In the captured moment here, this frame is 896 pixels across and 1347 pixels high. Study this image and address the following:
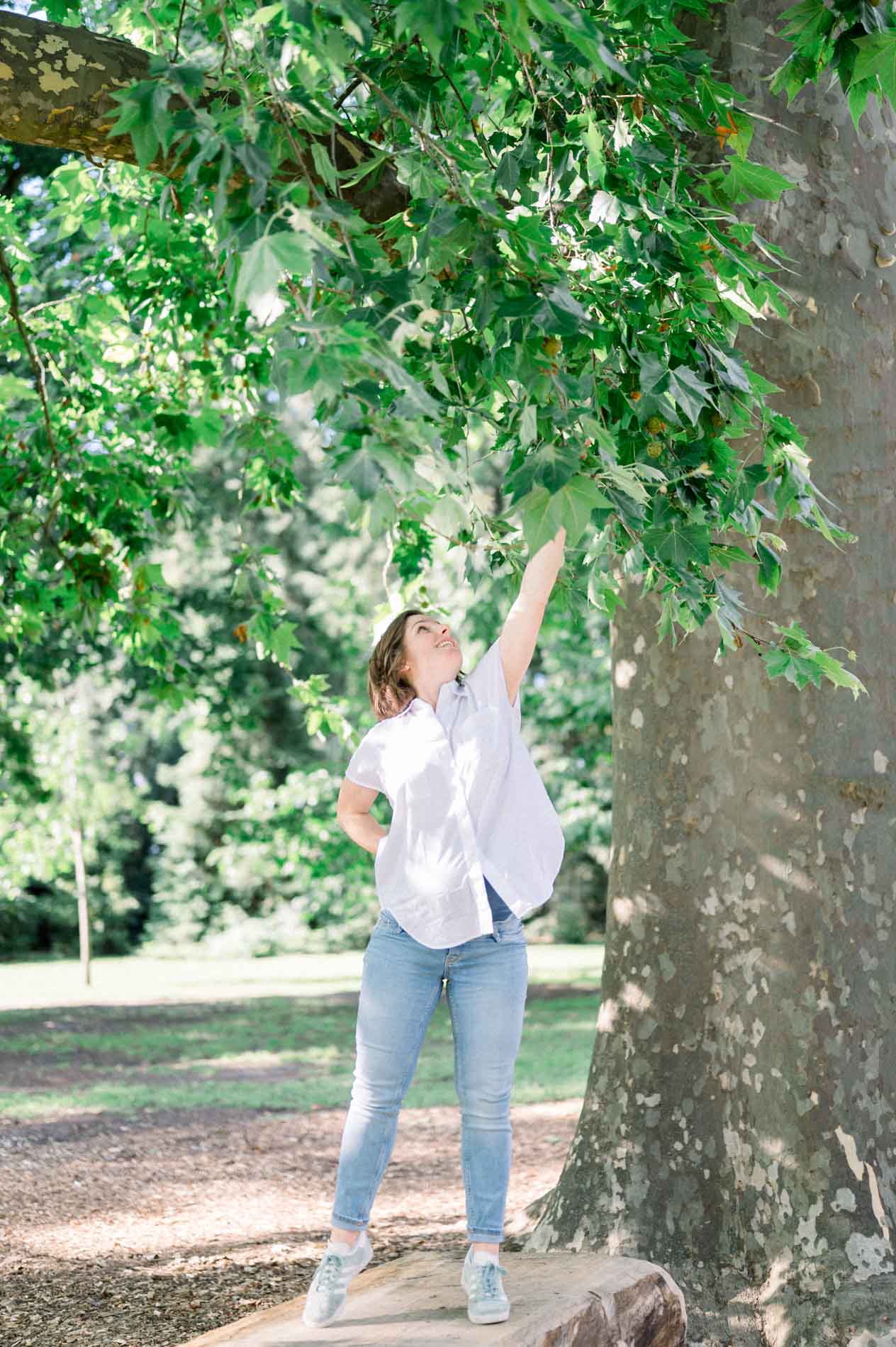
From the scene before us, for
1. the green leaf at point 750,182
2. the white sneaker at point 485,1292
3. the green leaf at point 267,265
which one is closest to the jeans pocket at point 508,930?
the white sneaker at point 485,1292

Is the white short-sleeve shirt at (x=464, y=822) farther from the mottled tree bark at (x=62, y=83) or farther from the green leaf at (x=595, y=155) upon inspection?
the mottled tree bark at (x=62, y=83)

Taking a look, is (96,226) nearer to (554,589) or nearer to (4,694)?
(554,589)

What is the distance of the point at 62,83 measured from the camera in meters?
3.45

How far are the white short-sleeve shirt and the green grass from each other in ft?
18.3

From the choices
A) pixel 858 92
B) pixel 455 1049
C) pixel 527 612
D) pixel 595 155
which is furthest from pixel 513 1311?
pixel 858 92

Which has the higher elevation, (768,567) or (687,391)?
(687,391)

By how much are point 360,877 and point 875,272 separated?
16.1 meters

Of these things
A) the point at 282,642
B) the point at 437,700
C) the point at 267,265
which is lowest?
the point at 282,642

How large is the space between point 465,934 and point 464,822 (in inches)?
10.3

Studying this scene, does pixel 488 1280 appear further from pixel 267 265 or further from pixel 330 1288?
pixel 267 265

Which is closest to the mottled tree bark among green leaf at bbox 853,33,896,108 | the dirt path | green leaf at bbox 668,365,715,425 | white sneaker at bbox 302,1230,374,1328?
green leaf at bbox 668,365,715,425

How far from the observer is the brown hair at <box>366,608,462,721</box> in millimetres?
3412

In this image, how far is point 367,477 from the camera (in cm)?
208

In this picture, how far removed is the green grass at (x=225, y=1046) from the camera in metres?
9.91
